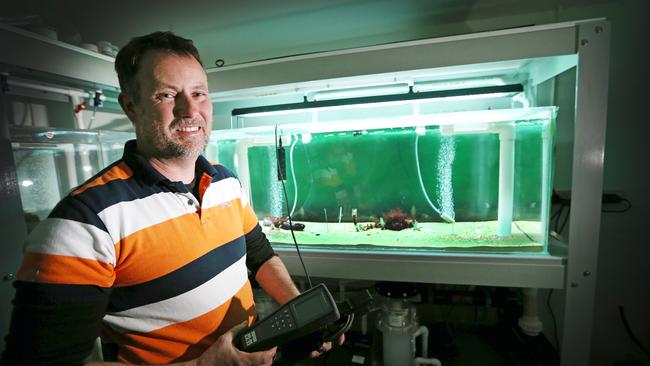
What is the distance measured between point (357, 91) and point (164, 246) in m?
1.04

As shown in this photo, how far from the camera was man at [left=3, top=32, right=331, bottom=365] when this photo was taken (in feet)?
1.65

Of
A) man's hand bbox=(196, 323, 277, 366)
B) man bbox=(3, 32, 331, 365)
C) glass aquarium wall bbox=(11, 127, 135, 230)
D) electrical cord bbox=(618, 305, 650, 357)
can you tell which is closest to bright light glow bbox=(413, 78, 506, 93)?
man bbox=(3, 32, 331, 365)

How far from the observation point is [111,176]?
2.17ft

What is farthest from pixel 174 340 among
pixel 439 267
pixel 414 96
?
pixel 414 96

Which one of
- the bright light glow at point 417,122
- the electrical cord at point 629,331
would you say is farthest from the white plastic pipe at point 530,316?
the bright light glow at point 417,122

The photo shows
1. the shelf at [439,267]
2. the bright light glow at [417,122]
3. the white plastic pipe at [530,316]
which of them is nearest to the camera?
the shelf at [439,267]

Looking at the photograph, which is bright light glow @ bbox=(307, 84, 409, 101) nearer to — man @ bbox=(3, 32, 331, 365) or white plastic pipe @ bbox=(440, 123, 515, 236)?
white plastic pipe @ bbox=(440, 123, 515, 236)

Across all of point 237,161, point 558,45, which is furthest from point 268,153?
point 558,45

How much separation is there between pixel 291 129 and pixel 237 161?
0.41 meters

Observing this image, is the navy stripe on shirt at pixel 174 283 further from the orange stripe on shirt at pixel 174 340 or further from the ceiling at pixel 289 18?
the ceiling at pixel 289 18

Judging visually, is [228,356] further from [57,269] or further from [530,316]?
[530,316]

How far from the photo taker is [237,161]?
5.17ft

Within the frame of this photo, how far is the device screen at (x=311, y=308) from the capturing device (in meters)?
0.62

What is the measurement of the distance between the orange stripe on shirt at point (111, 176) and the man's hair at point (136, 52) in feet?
0.62
